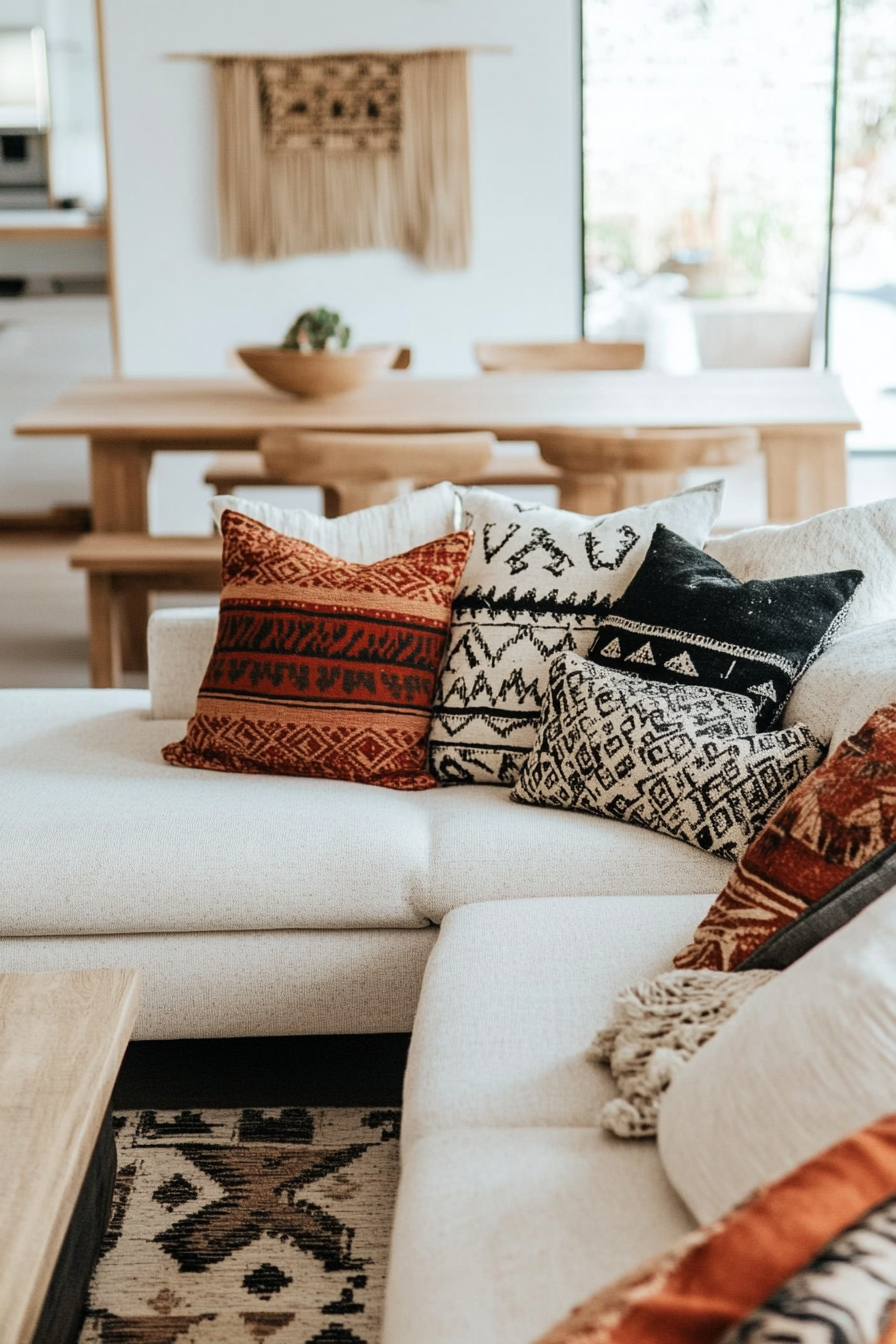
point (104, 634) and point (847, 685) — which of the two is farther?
point (104, 634)

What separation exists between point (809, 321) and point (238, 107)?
242cm

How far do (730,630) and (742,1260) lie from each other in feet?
4.51

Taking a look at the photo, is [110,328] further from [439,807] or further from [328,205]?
[439,807]

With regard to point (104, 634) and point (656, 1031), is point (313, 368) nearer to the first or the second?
point (104, 634)

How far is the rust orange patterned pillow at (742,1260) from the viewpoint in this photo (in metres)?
0.88

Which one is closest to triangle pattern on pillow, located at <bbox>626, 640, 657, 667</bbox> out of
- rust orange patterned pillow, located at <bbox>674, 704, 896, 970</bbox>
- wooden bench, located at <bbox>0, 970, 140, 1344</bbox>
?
rust orange patterned pillow, located at <bbox>674, 704, 896, 970</bbox>

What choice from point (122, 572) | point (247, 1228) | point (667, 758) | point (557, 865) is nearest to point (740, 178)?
point (122, 572)

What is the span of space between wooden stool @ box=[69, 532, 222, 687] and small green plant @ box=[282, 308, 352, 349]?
0.67 metres

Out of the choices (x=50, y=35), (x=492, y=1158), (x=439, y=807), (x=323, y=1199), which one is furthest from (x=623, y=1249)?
(x=50, y=35)

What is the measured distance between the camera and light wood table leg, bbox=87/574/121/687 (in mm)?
3854

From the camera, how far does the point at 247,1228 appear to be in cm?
184

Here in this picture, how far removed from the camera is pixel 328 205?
19.0 feet

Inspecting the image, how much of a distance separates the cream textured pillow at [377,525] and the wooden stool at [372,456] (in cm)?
83

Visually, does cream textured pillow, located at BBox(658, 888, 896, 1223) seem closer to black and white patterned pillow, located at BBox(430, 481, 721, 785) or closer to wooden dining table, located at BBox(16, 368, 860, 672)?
black and white patterned pillow, located at BBox(430, 481, 721, 785)
